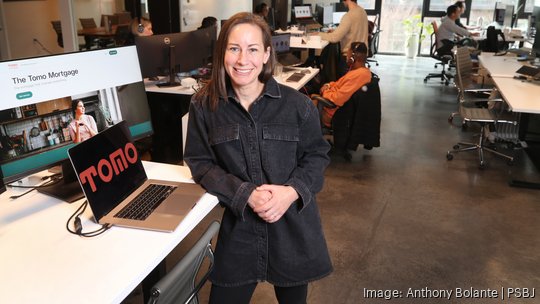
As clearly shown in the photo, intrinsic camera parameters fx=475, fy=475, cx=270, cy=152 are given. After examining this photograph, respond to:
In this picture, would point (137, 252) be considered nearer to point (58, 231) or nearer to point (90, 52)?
point (58, 231)

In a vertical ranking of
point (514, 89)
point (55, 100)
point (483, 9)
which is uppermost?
point (483, 9)

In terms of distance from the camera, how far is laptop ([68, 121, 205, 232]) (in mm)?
1462

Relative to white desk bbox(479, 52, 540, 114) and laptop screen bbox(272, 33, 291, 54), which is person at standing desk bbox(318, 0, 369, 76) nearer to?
laptop screen bbox(272, 33, 291, 54)

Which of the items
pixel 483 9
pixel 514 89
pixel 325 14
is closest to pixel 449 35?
pixel 325 14

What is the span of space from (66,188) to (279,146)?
2.67 feet

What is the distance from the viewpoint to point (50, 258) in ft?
4.25

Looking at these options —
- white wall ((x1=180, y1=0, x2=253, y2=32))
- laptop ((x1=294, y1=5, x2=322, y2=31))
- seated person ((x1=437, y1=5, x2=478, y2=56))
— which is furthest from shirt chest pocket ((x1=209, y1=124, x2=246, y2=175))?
laptop ((x1=294, y1=5, x2=322, y2=31))

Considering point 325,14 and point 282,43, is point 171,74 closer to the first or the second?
point 282,43

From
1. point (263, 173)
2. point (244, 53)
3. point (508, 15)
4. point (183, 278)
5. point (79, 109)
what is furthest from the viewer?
point (508, 15)

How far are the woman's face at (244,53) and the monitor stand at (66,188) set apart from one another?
0.73m

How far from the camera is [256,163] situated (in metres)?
1.52

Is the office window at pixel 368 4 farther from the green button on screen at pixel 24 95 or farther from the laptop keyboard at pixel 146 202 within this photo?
the green button on screen at pixel 24 95

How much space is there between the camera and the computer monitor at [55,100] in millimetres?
1527

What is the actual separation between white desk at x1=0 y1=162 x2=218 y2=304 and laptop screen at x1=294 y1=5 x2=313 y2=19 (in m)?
8.07
